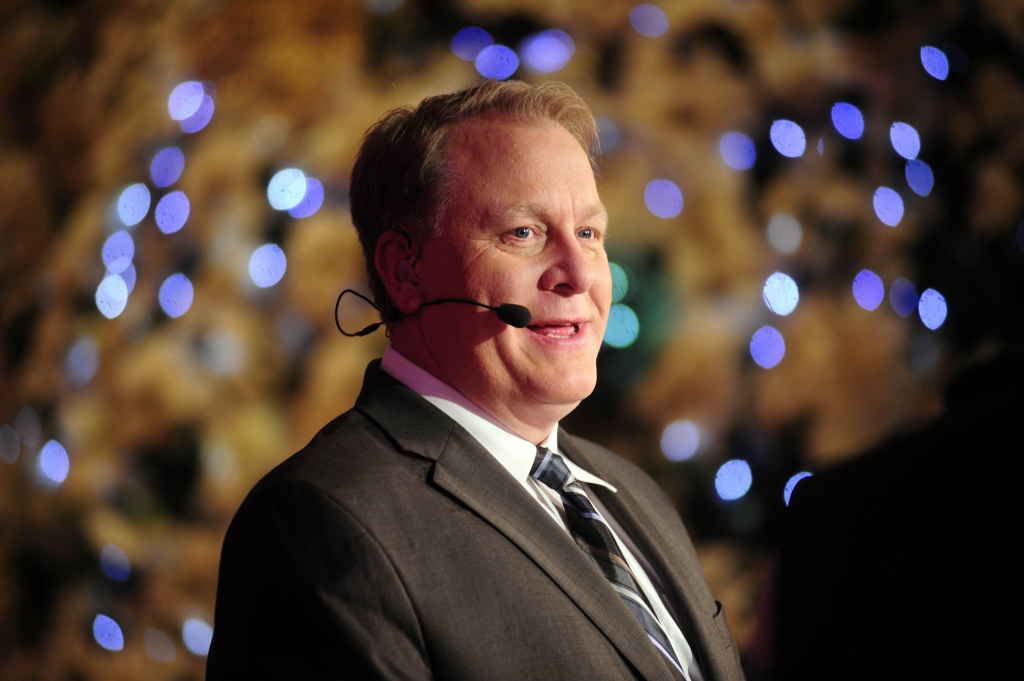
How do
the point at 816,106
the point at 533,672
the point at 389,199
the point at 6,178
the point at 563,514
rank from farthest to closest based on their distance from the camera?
1. the point at 816,106
2. the point at 6,178
3. the point at 389,199
4. the point at 563,514
5. the point at 533,672

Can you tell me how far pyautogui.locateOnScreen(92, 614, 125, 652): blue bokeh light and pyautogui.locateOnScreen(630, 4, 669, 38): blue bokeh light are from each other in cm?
231

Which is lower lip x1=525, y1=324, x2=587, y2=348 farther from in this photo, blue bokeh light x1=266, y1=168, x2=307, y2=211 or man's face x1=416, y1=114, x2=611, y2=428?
blue bokeh light x1=266, y1=168, x2=307, y2=211

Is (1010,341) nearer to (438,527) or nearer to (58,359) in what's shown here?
(438,527)

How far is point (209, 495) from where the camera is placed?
2355mm

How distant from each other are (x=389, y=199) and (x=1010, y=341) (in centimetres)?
236

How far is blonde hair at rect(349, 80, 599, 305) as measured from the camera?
133 centimetres

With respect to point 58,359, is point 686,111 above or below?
above

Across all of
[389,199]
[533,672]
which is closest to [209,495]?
[389,199]

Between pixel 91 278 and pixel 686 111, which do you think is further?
pixel 686 111

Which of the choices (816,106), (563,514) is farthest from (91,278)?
(816,106)

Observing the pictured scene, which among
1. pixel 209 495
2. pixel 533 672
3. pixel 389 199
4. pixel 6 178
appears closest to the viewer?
pixel 533 672

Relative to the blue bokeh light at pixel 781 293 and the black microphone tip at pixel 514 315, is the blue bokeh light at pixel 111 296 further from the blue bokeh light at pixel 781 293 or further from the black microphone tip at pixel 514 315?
the blue bokeh light at pixel 781 293

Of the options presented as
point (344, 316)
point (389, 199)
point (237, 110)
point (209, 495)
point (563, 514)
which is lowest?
point (209, 495)

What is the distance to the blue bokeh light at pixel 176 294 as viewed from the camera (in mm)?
2367
